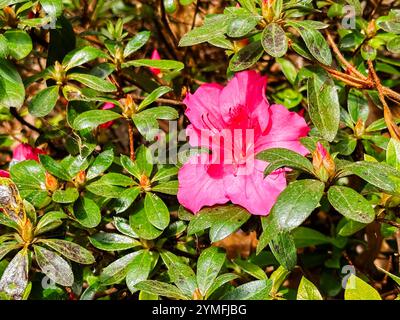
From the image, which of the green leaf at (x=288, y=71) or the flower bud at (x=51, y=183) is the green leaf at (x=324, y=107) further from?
the flower bud at (x=51, y=183)

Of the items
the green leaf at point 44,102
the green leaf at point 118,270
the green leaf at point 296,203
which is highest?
the green leaf at point 44,102

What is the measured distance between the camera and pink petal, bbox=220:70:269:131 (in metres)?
1.48

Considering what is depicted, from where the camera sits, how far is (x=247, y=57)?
150 centimetres

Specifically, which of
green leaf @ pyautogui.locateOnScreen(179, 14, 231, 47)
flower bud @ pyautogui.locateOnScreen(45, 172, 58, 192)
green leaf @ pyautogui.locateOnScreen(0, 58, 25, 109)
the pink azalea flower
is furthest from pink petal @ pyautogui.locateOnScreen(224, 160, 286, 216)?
green leaf @ pyautogui.locateOnScreen(0, 58, 25, 109)

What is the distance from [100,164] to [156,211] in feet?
0.65

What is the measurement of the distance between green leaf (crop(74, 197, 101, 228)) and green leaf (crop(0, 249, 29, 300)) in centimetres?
16

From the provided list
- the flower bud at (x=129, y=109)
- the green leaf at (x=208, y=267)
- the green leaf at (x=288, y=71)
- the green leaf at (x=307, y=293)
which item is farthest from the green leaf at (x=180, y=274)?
the green leaf at (x=288, y=71)

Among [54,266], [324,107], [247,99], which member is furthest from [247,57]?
[54,266]

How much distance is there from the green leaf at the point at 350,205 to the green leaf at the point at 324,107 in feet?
0.56

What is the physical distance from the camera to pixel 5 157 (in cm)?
254

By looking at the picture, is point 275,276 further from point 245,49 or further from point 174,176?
point 245,49

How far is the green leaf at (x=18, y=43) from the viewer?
151 cm

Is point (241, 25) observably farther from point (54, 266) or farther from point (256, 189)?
point (54, 266)

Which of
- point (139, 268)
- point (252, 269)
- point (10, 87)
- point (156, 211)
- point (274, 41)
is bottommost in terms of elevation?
point (252, 269)
